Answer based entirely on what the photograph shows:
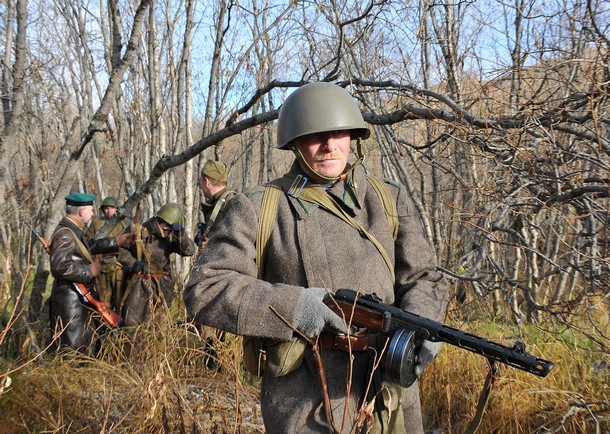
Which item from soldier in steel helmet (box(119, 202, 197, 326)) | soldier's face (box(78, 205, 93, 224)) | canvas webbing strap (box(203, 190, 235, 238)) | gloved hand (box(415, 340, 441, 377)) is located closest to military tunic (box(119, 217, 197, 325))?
soldier in steel helmet (box(119, 202, 197, 326))

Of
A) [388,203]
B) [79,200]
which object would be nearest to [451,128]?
[388,203]

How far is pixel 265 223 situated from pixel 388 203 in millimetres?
467

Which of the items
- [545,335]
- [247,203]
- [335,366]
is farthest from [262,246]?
[545,335]

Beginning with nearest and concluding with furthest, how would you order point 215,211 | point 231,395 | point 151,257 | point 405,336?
point 405,336 < point 231,395 < point 215,211 < point 151,257

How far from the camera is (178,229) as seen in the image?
557cm

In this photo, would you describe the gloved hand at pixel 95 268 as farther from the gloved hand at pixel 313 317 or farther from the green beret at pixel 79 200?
the gloved hand at pixel 313 317

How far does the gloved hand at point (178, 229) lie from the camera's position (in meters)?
5.52

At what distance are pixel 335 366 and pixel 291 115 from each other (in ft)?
3.02

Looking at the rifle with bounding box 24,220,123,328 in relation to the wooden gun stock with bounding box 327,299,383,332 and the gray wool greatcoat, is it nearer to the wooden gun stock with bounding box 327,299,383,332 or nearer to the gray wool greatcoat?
the gray wool greatcoat

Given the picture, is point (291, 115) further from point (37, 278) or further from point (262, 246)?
point (37, 278)

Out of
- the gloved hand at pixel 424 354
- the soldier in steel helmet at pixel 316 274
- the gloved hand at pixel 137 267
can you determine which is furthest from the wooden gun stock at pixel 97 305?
the gloved hand at pixel 424 354

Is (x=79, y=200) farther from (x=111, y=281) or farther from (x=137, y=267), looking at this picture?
(x=111, y=281)

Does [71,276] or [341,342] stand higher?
[341,342]

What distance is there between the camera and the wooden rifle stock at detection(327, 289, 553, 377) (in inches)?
61.9
